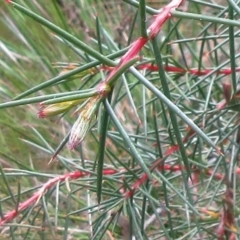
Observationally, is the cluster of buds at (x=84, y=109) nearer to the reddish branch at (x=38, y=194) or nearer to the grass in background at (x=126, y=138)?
the grass in background at (x=126, y=138)

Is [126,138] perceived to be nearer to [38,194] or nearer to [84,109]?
[84,109]

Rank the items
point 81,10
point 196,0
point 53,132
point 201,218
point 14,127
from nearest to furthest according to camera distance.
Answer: point 196,0 < point 201,218 < point 14,127 < point 81,10 < point 53,132

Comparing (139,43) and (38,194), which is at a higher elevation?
(139,43)

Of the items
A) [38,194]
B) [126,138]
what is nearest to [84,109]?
[126,138]

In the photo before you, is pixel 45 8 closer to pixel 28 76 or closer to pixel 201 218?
pixel 28 76

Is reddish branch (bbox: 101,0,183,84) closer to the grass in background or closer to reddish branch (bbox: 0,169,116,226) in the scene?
the grass in background

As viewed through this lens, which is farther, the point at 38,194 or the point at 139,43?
the point at 38,194

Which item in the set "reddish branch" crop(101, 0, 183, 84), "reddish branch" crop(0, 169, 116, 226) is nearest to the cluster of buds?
"reddish branch" crop(101, 0, 183, 84)

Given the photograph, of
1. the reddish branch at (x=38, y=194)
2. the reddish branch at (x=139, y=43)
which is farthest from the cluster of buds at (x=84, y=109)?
the reddish branch at (x=38, y=194)

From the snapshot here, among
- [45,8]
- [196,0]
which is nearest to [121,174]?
[196,0]
